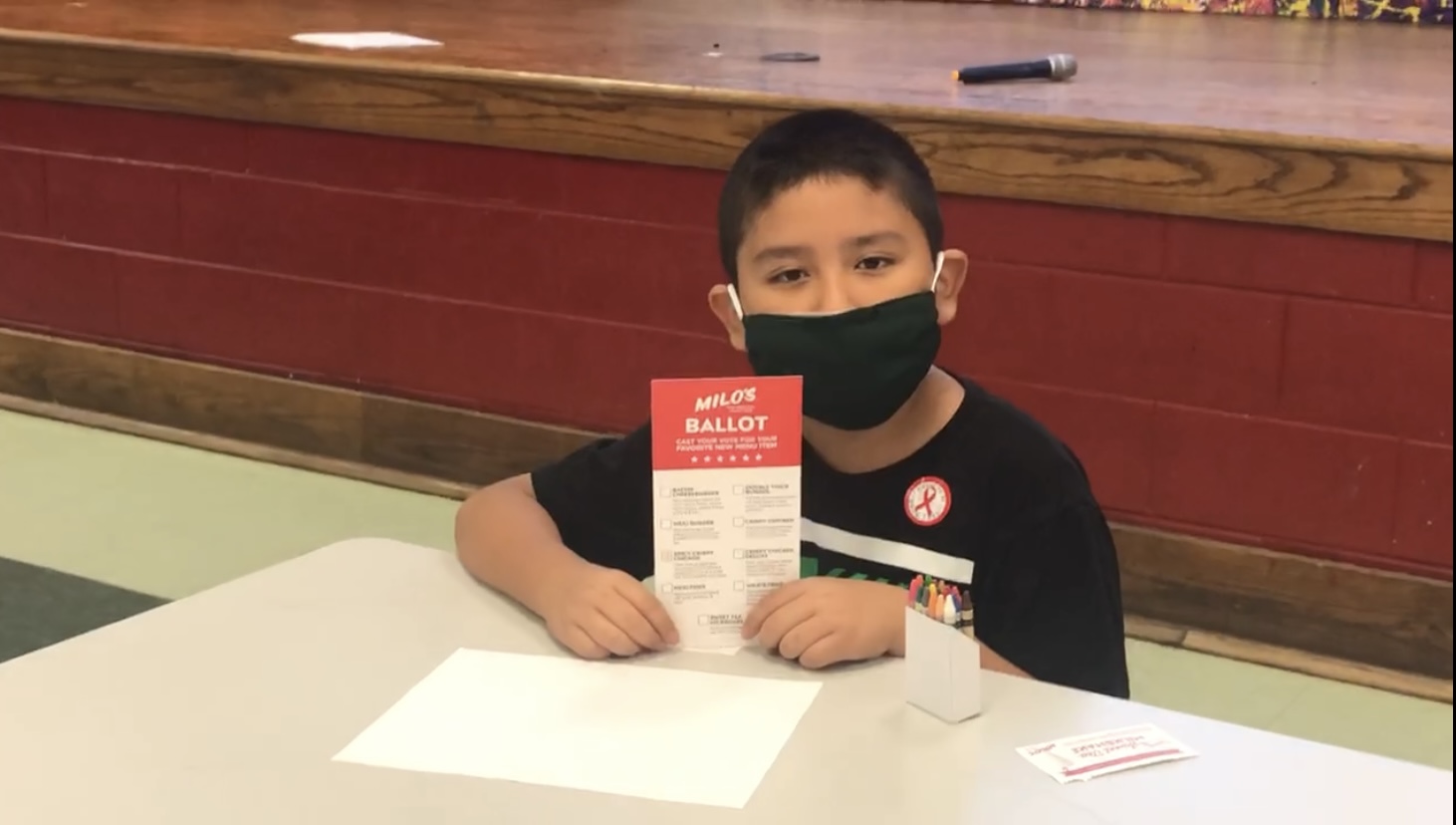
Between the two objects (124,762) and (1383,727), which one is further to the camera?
(1383,727)

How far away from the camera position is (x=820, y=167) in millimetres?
1332

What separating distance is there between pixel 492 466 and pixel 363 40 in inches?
36.7

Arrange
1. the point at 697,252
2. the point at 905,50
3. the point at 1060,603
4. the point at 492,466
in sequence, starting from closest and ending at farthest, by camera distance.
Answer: the point at 1060,603
the point at 697,252
the point at 492,466
the point at 905,50

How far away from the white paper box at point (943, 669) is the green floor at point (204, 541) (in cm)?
140

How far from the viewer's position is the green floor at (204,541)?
2354 millimetres

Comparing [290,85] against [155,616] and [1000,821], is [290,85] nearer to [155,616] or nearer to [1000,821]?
[155,616]

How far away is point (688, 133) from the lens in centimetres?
276

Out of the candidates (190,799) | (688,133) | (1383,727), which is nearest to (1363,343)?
(1383,727)

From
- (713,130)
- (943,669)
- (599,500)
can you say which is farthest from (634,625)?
(713,130)

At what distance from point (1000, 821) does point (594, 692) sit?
31cm

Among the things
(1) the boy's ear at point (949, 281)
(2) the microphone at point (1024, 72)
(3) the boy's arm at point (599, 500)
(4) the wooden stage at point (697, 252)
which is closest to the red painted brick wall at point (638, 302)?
(4) the wooden stage at point (697, 252)

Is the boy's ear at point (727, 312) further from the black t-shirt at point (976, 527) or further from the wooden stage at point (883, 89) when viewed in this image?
the wooden stage at point (883, 89)

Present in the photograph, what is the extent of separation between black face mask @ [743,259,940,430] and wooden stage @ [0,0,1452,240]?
4.03 ft

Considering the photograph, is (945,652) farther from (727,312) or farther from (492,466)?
(492,466)
